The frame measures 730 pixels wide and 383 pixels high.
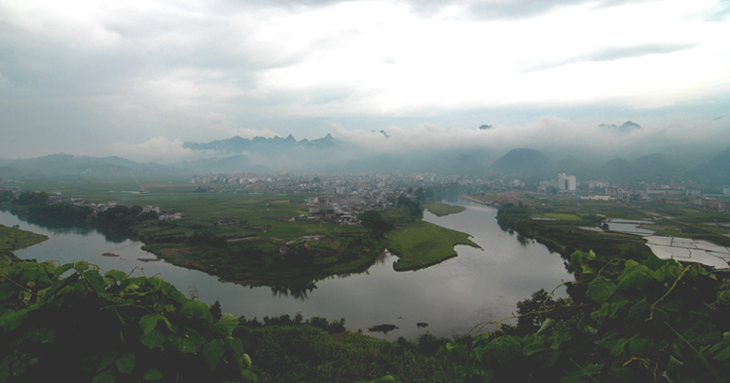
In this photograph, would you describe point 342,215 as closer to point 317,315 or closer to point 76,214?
point 317,315

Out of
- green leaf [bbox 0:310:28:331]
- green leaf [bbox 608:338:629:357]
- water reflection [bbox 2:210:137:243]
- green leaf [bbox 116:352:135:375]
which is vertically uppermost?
green leaf [bbox 0:310:28:331]

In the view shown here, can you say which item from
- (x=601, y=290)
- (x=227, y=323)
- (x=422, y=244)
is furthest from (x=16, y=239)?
(x=601, y=290)

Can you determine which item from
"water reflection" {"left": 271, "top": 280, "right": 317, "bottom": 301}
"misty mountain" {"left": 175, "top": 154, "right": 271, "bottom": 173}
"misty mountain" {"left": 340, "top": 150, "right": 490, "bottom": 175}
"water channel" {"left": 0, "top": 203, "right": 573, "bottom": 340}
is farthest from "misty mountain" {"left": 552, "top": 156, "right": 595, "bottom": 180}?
"misty mountain" {"left": 175, "top": 154, "right": 271, "bottom": 173}

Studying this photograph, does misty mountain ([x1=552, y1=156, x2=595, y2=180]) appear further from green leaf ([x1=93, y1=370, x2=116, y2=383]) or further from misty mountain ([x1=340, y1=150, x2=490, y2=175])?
green leaf ([x1=93, y1=370, x2=116, y2=383])

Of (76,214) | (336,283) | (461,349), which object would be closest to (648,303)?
(461,349)

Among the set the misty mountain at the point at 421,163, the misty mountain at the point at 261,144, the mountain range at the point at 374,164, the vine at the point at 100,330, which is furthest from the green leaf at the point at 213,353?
the misty mountain at the point at 261,144

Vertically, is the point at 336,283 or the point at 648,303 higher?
the point at 648,303

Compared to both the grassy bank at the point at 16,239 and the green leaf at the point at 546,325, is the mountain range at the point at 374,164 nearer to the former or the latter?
the green leaf at the point at 546,325
